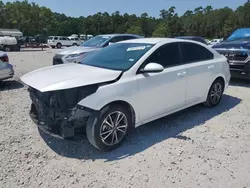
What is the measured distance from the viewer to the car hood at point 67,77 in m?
3.20

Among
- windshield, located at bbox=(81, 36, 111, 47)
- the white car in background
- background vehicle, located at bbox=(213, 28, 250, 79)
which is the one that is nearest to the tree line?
the white car in background

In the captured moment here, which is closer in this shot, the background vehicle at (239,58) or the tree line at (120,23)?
the background vehicle at (239,58)

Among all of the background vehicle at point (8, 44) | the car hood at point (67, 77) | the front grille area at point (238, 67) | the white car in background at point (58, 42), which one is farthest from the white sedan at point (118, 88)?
the white car in background at point (58, 42)

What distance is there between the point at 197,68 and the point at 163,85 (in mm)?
1078

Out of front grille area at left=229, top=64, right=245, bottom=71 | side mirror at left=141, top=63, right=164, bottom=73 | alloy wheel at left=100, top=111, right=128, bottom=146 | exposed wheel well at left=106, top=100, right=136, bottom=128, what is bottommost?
alloy wheel at left=100, top=111, right=128, bottom=146

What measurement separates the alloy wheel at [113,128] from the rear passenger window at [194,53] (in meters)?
1.79

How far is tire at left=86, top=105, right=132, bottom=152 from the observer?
329cm

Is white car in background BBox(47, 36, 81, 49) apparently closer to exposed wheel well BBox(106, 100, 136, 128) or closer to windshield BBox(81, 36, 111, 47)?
windshield BBox(81, 36, 111, 47)

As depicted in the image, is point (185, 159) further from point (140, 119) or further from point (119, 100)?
point (119, 100)

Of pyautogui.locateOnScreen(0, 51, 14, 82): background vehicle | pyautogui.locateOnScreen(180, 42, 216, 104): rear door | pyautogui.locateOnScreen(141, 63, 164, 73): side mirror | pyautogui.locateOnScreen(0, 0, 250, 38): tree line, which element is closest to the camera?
pyautogui.locateOnScreen(141, 63, 164, 73): side mirror

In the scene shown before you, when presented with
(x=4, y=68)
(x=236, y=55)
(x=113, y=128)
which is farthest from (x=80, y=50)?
(x=113, y=128)

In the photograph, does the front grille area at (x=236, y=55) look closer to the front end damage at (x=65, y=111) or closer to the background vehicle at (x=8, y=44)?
the front end damage at (x=65, y=111)

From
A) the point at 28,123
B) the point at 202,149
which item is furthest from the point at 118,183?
the point at 28,123

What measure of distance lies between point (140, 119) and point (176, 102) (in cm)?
91
